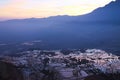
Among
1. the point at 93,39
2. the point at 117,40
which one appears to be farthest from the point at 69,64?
the point at 93,39

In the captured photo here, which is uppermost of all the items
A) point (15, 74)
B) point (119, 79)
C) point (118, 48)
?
point (15, 74)

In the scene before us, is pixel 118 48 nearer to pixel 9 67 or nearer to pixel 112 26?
pixel 112 26

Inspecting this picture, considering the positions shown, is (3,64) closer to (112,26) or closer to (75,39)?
(75,39)

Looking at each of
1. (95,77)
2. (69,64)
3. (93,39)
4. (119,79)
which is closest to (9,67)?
(95,77)

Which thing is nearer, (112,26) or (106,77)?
(106,77)

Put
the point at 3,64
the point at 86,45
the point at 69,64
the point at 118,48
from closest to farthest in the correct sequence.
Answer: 1. the point at 3,64
2. the point at 69,64
3. the point at 118,48
4. the point at 86,45

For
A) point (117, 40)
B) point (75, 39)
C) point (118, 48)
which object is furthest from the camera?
point (75, 39)

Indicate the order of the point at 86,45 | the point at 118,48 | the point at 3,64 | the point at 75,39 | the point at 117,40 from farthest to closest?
the point at 75,39, the point at 117,40, the point at 86,45, the point at 118,48, the point at 3,64

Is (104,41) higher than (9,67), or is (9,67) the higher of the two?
(9,67)

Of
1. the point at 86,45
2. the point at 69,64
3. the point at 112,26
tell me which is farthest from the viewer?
the point at 112,26
